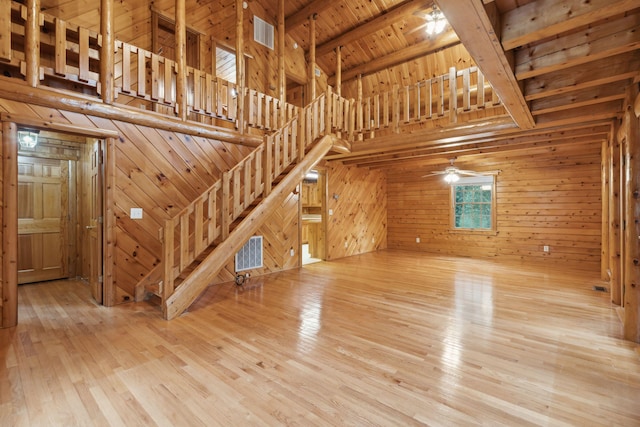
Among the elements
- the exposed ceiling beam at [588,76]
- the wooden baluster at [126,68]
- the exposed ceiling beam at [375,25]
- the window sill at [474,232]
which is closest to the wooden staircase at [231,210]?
the wooden baluster at [126,68]

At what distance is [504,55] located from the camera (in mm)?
2045

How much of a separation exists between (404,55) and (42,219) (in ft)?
25.5

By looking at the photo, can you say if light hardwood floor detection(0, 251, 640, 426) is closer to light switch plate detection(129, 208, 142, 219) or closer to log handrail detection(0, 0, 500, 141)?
light switch plate detection(129, 208, 142, 219)

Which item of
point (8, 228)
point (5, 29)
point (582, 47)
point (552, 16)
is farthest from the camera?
point (8, 228)

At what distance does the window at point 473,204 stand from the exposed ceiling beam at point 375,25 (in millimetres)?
4135

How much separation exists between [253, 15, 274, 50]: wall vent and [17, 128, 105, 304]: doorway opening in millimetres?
3824

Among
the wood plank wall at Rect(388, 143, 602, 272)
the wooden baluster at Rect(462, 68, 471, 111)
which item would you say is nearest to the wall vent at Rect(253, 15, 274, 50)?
the wooden baluster at Rect(462, 68, 471, 111)

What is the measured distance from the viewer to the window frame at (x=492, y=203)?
738 centimetres

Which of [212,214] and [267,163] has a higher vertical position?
[267,163]

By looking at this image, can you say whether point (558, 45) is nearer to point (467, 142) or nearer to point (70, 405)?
point (467, 142)

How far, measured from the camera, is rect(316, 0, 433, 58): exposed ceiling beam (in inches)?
224

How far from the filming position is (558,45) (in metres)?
2.28

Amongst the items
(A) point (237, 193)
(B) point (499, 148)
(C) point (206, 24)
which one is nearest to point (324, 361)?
(A) point (237, 193)

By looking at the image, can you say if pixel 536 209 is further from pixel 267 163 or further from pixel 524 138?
pixel 267 163
